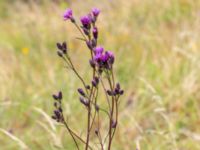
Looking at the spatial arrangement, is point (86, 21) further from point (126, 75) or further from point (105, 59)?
point (126, 75)

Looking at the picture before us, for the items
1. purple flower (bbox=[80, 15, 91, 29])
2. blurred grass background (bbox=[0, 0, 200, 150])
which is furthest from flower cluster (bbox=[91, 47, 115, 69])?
blurred grass background (bbox=[0, 0, 200, 150])

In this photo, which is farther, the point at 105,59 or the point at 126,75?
the point at 126,75

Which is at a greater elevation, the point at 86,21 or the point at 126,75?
the point at 126,75

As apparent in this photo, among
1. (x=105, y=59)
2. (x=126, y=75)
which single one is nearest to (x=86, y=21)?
(x=105, y=59)

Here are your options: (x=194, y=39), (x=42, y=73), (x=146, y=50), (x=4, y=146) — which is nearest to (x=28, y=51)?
(x=42, y=73)

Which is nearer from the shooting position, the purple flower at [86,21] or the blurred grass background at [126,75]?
the purple flower at [86,21]

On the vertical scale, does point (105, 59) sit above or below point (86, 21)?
below

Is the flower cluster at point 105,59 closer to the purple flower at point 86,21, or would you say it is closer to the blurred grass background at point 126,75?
the purple flower at point 86,21

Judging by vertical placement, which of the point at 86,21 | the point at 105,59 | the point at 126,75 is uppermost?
the point at 126,75

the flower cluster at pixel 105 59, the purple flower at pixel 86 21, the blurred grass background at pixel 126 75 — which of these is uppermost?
the blurred grass background at pixel 126 75

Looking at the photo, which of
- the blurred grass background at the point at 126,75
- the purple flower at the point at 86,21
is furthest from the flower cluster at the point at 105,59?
the blurred grass background at the point at 126,75

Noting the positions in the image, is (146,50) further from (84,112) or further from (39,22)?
(39,22)
